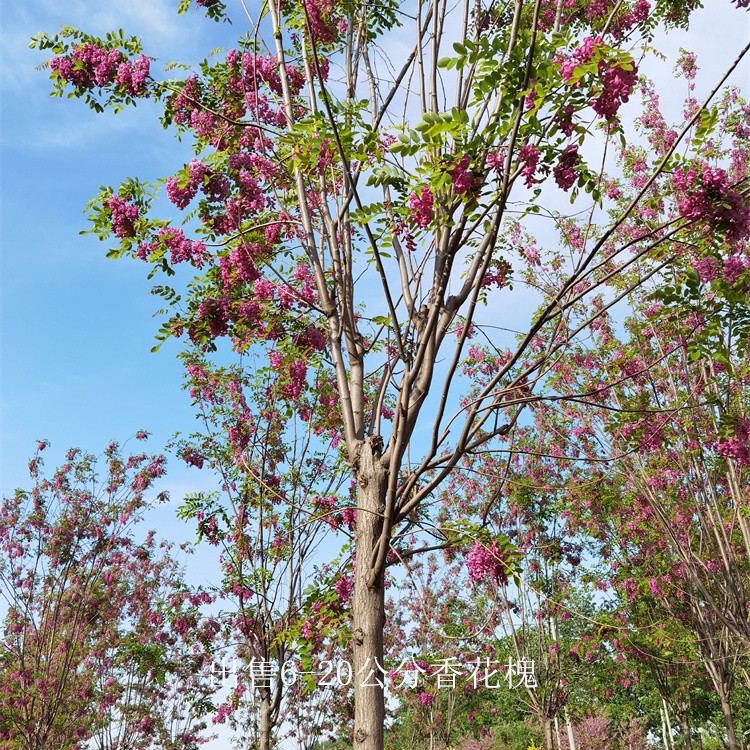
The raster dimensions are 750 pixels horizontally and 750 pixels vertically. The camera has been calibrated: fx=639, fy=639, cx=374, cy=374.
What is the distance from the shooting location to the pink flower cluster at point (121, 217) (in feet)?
14.9

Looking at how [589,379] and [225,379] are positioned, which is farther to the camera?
[589,379]

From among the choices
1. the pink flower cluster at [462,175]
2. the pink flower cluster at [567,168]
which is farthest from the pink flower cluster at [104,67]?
the pink flower cluster at [567,168]

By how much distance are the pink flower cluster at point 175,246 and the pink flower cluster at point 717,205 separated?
323 cm

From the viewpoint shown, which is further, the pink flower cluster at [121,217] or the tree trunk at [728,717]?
the tree trunk at [728,717]

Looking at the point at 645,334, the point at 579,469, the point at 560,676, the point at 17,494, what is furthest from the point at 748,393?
the point at 17,494

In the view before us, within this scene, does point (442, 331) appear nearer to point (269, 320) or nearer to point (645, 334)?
point (269, 320)

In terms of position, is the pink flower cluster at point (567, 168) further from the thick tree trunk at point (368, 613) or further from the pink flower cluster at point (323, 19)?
the pink flower cluster at point (323, 19)

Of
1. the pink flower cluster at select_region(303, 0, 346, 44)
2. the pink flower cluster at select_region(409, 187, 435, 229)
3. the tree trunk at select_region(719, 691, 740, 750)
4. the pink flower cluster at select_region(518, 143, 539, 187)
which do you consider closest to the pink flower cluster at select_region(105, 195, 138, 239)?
the pink flower cluster at select_region(303, 0, 346, 44)

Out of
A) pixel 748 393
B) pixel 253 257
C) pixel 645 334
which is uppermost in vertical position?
pixel 645 334

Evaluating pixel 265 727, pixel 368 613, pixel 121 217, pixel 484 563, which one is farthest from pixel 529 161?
pixel 265 727

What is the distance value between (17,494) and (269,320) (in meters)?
8.54

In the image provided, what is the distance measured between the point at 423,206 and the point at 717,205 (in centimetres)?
174

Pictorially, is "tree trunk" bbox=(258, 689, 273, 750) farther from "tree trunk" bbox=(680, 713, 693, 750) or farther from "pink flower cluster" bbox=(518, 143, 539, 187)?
"tree trunk" bbox=(680, 713, 693, 750)

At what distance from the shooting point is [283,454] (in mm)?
8359
